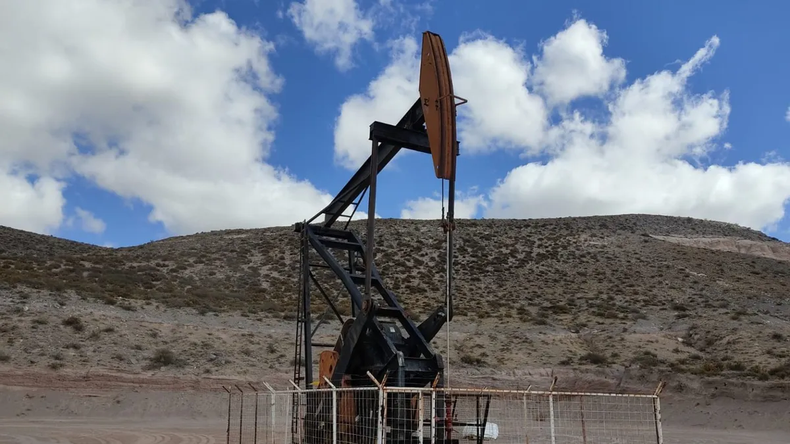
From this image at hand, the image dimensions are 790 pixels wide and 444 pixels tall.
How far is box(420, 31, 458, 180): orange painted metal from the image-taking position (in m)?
9.68

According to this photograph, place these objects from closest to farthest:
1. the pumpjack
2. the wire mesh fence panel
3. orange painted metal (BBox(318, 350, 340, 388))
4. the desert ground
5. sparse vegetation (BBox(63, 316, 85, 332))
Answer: the pumpjack < the wire mesh fence panel < orange painted metal (BBox(318, 350, 340, 388)) < the desert ground < sparse vegetation (BBox(63, 316, 85, 332))

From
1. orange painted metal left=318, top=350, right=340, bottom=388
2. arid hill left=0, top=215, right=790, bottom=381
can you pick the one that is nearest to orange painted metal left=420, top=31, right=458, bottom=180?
orange painted metal left=318, top=350, right=340, bottom=388

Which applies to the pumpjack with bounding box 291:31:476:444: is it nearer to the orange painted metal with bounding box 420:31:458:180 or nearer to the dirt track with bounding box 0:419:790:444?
the orange painted metal with bounding box 420:31:458:180

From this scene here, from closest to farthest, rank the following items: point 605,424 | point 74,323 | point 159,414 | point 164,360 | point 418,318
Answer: point 605,424 → point 159,414 → point 164,360 → point 74,323 → point 418,318

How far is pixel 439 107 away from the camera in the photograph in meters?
9.80

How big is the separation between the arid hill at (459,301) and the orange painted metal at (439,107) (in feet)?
63.1

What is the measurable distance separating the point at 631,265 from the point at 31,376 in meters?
43.4

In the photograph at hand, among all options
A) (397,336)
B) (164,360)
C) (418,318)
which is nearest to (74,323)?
(164,360)

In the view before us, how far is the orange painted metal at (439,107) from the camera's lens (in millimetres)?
9680

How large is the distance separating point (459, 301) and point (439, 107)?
3276cm

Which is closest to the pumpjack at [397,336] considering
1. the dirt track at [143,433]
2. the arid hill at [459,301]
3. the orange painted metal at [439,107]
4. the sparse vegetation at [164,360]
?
the orange painted metal at [439,107]

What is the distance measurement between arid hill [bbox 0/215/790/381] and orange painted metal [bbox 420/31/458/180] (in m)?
19.2

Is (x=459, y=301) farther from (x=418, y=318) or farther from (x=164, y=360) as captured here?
(x=164, y=360)

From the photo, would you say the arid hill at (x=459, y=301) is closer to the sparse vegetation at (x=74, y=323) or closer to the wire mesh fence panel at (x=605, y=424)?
the sparse vegetation at (x=74, y=323)
